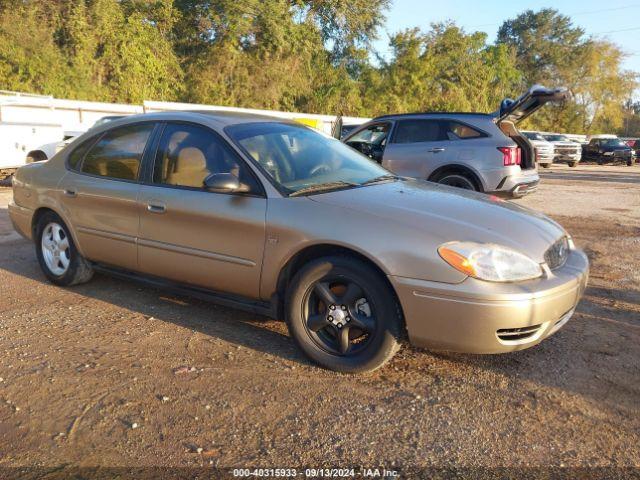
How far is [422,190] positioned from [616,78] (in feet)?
226

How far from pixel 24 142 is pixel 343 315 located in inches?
485

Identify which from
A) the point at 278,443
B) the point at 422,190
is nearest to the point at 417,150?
the point at 422,190

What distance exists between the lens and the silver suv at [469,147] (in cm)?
803

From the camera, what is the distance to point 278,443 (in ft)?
8.60

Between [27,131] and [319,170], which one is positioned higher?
[27,131]

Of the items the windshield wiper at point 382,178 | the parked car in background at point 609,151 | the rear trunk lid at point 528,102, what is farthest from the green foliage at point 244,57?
the windshield wiper at point 382,178

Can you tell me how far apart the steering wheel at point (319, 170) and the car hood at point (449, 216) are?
14.0 inches

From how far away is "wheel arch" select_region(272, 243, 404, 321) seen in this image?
10.4 ft

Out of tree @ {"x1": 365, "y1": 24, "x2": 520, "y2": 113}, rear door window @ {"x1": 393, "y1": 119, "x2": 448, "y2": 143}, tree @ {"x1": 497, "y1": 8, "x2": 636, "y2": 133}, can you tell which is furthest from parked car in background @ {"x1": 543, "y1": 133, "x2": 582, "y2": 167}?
tree @ {"x1": 497, "y1": 8, "x2": 636, "y2": 133}

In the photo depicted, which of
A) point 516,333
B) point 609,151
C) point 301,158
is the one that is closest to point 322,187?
point 301,158

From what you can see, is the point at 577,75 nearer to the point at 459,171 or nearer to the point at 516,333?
the point at 459,171

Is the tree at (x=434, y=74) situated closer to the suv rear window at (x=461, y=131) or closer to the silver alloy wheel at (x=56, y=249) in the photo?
the suv rear window at (x=461, y=131)

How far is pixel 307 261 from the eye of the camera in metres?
3.47

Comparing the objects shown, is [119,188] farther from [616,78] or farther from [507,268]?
[616,78]
